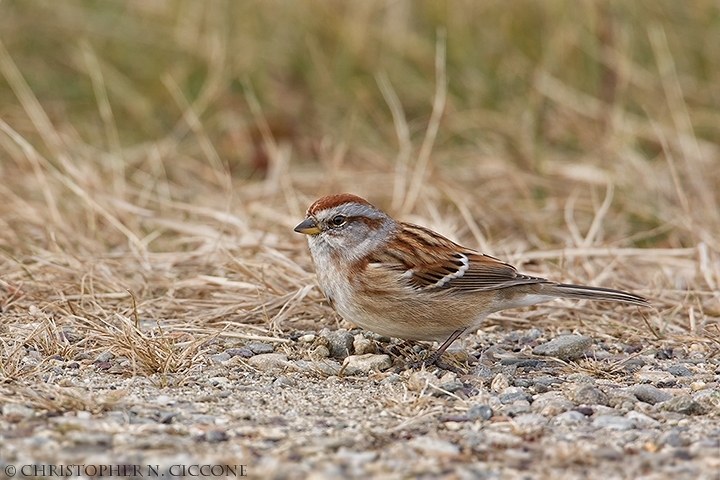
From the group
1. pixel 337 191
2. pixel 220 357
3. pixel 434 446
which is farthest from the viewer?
pixel 337 191

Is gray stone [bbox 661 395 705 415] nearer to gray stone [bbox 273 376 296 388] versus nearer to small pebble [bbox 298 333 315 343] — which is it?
gray stone [bbox 273 376 296 388]

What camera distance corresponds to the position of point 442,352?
4598mm

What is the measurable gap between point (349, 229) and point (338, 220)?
69 millimetres

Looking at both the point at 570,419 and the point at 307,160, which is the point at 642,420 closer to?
the point at 570,419

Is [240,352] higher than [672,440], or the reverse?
[672,440]

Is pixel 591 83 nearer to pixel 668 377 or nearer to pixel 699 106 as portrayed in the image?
pixel 699 106

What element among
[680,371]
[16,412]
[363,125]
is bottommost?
[680,371]

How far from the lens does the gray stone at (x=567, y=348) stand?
15.1 feet

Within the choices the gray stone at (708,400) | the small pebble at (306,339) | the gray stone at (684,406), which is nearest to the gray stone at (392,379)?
the small pebble at (306,339)

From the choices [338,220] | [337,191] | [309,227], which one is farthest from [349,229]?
[337,191]

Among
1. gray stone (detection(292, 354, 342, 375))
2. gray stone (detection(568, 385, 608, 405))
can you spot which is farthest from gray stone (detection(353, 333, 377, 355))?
gray stone (detection(568, 385, 608, 405))

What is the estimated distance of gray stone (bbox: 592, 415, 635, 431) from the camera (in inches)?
141

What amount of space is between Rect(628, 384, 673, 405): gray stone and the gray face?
1.37m

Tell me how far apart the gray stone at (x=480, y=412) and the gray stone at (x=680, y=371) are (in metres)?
1.08
